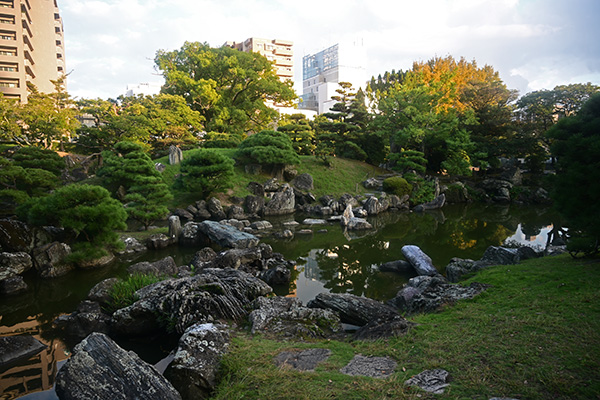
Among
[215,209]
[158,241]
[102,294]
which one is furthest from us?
[215,209]

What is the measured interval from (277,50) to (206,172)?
5276 centimetres

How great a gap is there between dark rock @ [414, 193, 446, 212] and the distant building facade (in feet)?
129

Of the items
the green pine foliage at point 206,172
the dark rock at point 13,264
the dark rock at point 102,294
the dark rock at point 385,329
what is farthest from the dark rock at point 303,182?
the dark rock at point 385,329

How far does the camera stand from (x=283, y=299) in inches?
236

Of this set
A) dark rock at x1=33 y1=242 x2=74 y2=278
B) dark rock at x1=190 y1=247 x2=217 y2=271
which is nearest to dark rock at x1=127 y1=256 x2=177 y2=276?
dark rock at x1=190 y1=247 x2=217 y2=271

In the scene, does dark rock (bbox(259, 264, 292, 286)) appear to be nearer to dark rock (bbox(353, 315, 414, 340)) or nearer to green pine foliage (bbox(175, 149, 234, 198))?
dark rock (bbox(353, 315, 414, 340))

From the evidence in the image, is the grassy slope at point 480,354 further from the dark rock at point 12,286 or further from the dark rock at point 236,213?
the dark rock at point 236,213

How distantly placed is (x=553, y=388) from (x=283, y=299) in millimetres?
3996

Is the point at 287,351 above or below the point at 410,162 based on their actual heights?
below

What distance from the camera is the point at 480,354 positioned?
3.46 m

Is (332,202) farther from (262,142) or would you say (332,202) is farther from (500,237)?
(500,237)

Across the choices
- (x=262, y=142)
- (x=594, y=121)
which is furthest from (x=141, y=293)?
(x=262, y=142)

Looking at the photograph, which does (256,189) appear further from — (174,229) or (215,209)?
(174,229)

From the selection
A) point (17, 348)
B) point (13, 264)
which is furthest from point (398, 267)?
point (13, 264)
